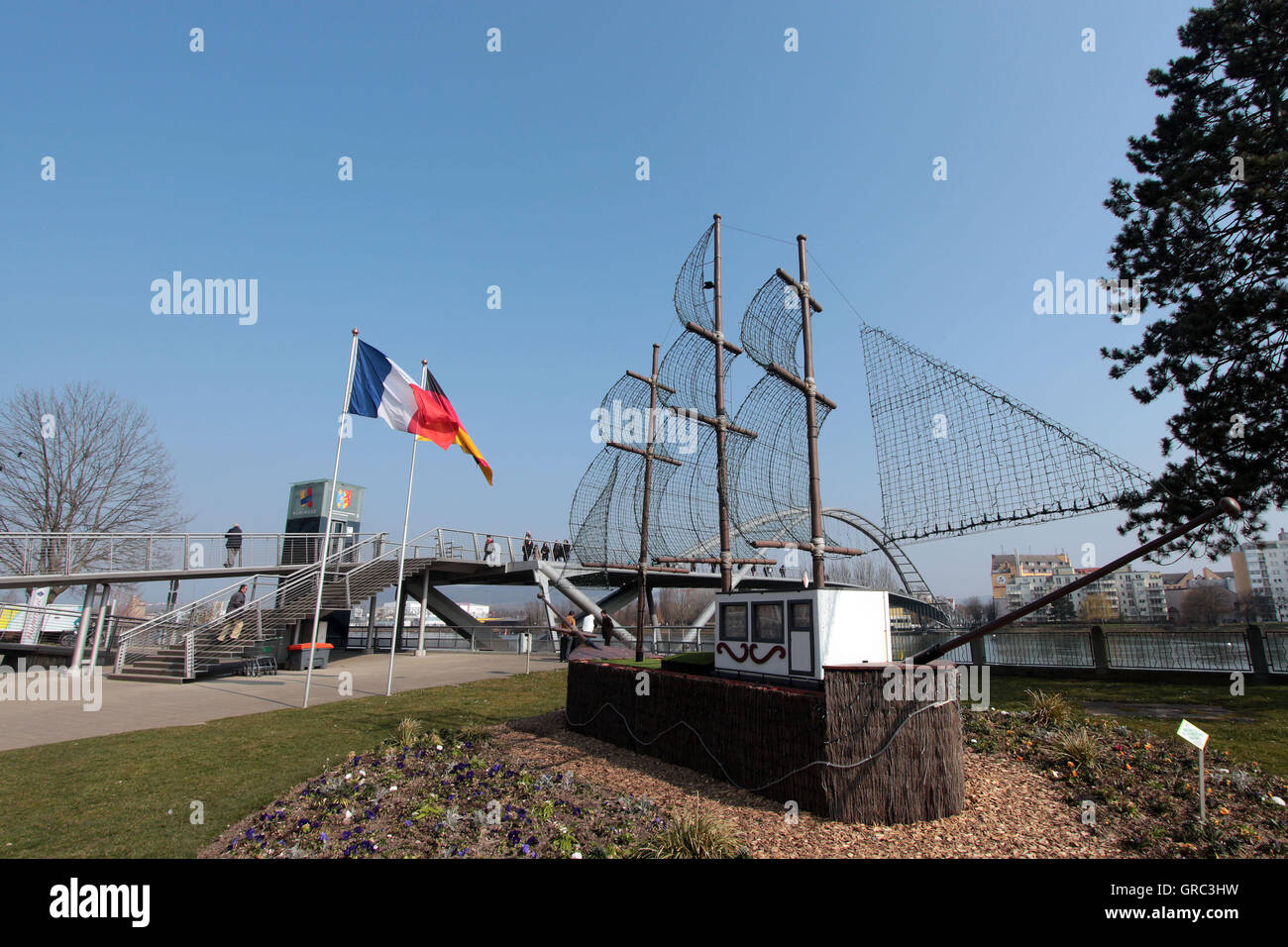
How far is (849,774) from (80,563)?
36.1m

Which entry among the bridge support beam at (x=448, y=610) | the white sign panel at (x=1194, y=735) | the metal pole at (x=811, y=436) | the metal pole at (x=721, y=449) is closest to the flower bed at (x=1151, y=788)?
the white sign panel at (x=1194, y=735)

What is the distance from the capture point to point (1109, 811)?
7703mm

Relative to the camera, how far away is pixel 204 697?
19.0m

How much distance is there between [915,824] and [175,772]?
1138 centimetres

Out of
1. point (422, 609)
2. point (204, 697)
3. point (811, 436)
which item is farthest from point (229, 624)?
point (811, 436)

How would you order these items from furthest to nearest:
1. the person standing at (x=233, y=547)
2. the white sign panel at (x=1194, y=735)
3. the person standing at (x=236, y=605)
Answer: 1. the person standing at (x=233, y=547)
2. the person standing at (x=236, y=605)
3. the white sign panel at (x=1194, y=735)

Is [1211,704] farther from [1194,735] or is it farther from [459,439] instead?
[459,439]

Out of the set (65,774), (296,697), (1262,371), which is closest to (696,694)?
(65,774)

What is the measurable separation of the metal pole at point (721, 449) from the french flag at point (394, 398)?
8.18m

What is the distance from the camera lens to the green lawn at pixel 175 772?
7.63 m

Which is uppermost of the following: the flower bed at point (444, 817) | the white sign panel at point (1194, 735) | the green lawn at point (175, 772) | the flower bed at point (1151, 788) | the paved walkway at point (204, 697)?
the white sign panel at point (1194, 735)

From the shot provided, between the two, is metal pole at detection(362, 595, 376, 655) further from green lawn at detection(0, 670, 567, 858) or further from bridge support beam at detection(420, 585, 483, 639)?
green lawn at detection(0, 670, 567, 858)

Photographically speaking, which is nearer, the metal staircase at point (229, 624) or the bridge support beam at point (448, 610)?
the metal staircase at point (229, 624)

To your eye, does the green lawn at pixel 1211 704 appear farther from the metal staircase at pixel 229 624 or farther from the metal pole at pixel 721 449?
the metal staircase at pixel 229 624
